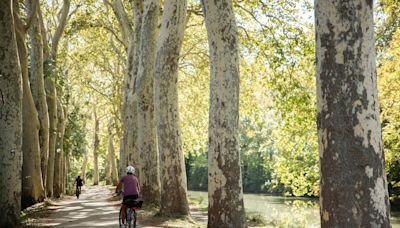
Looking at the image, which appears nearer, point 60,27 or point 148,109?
point 148,109

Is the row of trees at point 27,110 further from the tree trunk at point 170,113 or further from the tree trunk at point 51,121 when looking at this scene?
the tree trunk at point 170,113

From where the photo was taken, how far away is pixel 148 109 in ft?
61.6

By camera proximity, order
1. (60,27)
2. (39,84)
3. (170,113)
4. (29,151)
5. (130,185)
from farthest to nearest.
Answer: (60,27)
(39,84)
(29,151)
(170,113)
(130,185)

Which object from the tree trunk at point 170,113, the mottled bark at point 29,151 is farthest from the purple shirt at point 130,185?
the mottled bark at point 29,151

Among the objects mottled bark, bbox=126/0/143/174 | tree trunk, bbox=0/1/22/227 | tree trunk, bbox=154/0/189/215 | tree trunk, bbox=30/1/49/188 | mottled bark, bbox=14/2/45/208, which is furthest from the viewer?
tree trunk, bbox=30/1/49/188

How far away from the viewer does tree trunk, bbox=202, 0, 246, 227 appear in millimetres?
10312

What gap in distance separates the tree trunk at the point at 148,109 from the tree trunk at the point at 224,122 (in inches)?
294

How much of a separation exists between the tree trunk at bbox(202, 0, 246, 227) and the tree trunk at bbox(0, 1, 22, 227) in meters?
5.67

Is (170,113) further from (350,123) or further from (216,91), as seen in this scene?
(350,123)

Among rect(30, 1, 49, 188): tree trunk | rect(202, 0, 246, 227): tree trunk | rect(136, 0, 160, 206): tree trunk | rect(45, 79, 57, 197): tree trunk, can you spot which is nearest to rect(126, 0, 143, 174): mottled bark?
rect(136, 0, 160, 206): tree trunk

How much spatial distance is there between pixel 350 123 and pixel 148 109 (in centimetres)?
1428

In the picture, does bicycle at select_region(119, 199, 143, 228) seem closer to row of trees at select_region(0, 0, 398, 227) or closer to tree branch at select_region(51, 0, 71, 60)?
row of trees at select_region(0, 0, 398, 227)

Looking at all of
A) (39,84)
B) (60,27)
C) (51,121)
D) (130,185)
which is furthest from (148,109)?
(51,121)

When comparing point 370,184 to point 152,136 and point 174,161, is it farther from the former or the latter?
point 152,136
